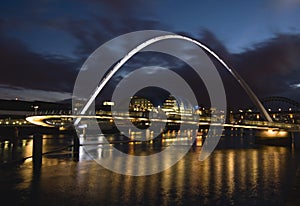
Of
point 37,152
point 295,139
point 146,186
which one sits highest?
point 37,152

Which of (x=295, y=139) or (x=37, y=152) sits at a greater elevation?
(x=37, y=152)

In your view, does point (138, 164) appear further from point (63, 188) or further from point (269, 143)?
point (269, 143)

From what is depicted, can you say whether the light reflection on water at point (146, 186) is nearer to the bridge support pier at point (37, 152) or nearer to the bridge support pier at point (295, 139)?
the bridge support pier at point (37, 152)

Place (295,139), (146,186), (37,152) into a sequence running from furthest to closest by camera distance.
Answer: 1. (295,139)
2. (37,152)
3. (146,186)

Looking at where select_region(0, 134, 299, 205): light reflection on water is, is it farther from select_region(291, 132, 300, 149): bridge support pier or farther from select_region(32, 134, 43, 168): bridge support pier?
select_region(291, 132, 300, 149): bridge support pier

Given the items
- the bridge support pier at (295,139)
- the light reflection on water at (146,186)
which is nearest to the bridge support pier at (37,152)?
the light reflection on water at (146,186)

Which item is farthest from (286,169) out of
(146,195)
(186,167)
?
(146,195)

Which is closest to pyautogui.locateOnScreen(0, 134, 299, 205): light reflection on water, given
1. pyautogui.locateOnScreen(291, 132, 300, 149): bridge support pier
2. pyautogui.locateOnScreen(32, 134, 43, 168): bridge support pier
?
pyautogui.locateOnScreen(32, 134, 43, 168): bridge support pier

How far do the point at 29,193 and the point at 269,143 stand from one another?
47194mm

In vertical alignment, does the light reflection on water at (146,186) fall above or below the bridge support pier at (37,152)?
below

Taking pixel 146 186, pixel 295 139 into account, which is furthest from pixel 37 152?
pixel 295 139

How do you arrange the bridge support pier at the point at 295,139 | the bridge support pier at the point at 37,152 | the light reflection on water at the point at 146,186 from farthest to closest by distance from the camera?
the bridge support pier at the point at 295,139 → the bridge support pier at the point at 37,152 → the light reflection on water at the point at 146,186

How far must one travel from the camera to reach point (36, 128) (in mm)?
71750

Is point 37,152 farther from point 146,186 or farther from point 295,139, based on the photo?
point 295,139
